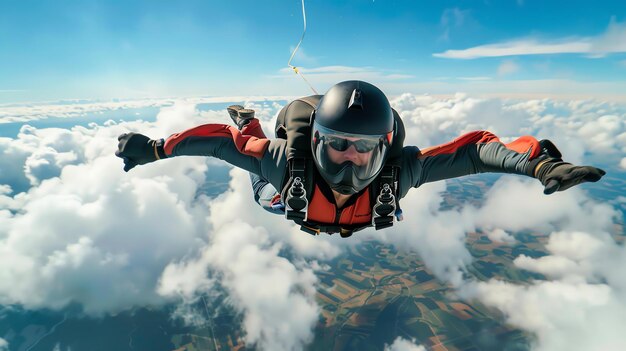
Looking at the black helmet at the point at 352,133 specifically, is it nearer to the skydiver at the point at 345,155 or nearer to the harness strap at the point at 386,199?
the skydiver at the point at 345,155

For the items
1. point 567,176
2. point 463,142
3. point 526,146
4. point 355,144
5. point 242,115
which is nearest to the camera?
point 567,176

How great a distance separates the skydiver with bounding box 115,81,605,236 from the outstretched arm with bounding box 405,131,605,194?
0.03 ft

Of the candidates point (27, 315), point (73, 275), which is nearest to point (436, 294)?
point (27, 315)

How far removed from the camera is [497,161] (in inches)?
106

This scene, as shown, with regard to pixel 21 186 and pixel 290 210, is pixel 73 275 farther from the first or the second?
pixel 290 210

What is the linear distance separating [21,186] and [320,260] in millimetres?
161855

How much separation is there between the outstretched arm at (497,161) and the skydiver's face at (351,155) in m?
0.78

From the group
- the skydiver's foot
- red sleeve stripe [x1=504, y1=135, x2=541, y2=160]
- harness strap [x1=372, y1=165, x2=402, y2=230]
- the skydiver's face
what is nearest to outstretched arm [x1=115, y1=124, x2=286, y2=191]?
the skydiver's face

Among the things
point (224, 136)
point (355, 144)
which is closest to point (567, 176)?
point (355, 144)

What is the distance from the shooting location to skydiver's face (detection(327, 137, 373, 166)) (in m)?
2.69

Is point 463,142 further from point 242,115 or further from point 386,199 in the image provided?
point 242,115

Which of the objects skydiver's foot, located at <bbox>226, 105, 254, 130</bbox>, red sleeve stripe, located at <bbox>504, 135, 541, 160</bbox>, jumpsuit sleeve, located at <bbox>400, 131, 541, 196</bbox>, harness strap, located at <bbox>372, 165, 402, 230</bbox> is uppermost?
skydiver's foot, located at <bbox>226, 105, 254, 130</bbox>

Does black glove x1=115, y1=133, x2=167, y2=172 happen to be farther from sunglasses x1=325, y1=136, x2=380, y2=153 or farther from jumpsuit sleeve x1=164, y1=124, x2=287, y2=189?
sunglasses x1=325, y1=136, x2=380, y2=153

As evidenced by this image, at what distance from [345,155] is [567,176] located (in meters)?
1.65
